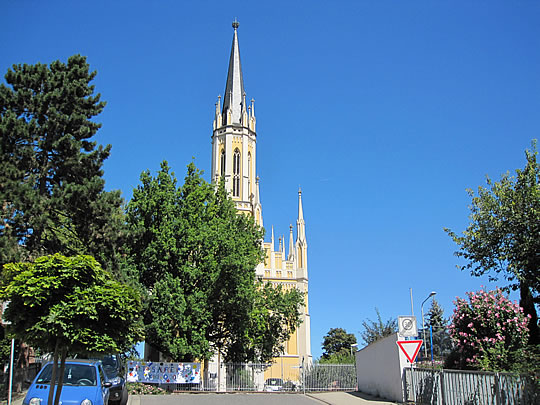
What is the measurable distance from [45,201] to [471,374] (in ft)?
53.5

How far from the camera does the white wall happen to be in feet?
60.0

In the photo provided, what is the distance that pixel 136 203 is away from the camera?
98.4 feet

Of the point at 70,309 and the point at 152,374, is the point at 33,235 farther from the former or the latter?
the point at 70,309

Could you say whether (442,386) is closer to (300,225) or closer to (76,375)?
(76,375)

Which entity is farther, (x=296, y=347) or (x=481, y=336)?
(x=296, y=347)

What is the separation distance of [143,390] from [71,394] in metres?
13.9

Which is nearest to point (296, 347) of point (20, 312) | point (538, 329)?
point (538, 329)

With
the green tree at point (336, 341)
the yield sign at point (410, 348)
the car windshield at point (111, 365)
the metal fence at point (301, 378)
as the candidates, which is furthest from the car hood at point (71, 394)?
the green tree at point (336, 341)

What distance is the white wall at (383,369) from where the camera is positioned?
60.0ft

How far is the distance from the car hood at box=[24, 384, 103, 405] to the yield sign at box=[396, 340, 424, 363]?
855 cm

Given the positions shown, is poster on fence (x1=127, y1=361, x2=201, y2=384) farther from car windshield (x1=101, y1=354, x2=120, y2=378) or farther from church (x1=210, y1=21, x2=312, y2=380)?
church (x1=210, y1=21, x2=312, y2=380)

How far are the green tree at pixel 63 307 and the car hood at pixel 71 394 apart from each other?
2051mm

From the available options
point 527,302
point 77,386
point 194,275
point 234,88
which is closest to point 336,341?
point 234,88

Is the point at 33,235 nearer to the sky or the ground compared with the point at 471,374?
nearer to the sky
